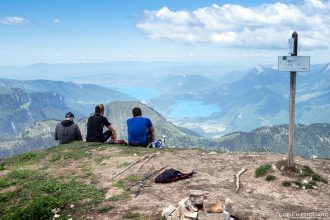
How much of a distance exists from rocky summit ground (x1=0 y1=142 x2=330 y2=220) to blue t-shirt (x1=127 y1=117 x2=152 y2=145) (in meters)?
1.75

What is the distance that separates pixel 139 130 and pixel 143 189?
965cm

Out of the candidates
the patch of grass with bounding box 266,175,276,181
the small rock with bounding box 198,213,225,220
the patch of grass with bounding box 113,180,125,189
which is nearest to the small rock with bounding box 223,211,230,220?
the small rock with bounding box 198,213,225,220

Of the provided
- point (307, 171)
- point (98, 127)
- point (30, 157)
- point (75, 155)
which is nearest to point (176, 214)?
point (307, 171)

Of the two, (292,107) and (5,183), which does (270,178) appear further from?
(5,183)

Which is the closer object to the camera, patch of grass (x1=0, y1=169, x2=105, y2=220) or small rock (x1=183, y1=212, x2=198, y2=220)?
small rock (x1=183, y1=212, x2=198, y2=220)

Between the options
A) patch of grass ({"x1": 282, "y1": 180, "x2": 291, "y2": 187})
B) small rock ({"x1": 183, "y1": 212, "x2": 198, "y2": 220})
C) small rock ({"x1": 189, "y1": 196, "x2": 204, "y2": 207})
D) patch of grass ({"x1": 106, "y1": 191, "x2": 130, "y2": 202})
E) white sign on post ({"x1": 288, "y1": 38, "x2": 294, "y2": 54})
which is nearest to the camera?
small rock ({"x1": 183, "y1": 212, "x2": 198, "y2": 220})

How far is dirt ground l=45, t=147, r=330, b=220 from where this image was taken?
49.9 feet

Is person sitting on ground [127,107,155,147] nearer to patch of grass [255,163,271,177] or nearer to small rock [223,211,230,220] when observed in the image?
patch of grass [255,163,271,177]

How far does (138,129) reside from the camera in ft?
88.9

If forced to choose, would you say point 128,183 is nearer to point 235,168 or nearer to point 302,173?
point 235,168

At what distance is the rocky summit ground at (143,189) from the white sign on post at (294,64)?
5.03 metres

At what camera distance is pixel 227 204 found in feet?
44.7

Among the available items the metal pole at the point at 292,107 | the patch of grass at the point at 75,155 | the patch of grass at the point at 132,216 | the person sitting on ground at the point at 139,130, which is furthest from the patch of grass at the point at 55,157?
the metal pole at the point at 292,107

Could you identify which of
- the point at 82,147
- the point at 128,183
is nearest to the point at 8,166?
the point at 82,147
